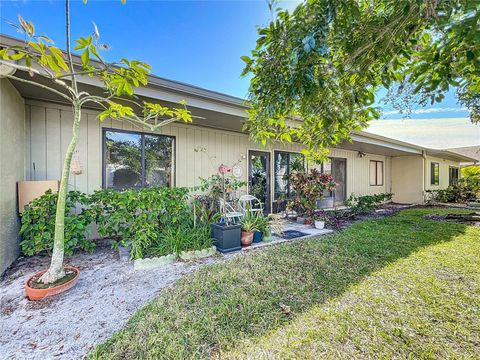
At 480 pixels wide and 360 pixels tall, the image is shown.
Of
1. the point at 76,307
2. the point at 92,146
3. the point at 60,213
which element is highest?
the point at 92,146

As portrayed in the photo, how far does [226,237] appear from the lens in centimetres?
401

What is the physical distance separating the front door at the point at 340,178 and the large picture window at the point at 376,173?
260 centimetres

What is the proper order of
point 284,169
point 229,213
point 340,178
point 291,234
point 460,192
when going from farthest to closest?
point 460,192 < point 340,178 < point 284,169 < point 291,234 < point 229,213

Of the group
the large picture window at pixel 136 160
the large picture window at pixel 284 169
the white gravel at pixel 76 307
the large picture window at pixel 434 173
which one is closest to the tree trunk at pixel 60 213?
the white gravel at pixel 76 307

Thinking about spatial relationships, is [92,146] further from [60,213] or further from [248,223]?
[248,223]

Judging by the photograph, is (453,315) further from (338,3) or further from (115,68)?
(115,68)

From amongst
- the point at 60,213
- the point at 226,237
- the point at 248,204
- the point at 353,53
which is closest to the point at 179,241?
the point at 226,237

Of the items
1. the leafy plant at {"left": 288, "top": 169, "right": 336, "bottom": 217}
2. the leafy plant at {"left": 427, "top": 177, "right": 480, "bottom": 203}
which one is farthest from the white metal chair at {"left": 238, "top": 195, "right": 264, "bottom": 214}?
the leafy plant at {"left": 427, "top": 177, "right": 480, "bottom": 203}

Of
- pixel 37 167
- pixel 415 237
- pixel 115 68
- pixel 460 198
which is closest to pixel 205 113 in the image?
pixel 115 68

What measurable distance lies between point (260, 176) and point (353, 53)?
498cm

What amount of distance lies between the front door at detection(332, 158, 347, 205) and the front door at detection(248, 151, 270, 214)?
409 cm

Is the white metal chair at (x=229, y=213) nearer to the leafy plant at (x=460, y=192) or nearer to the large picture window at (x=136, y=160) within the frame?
the large picture window at (x=136, y=160)

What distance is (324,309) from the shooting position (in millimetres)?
2248

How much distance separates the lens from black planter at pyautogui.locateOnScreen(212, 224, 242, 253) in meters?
4.00
